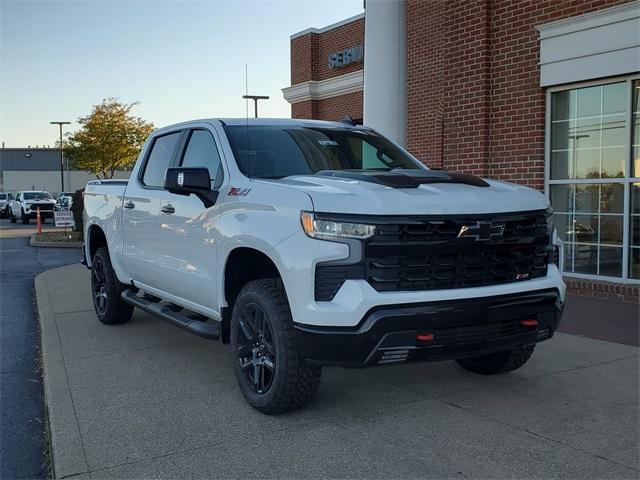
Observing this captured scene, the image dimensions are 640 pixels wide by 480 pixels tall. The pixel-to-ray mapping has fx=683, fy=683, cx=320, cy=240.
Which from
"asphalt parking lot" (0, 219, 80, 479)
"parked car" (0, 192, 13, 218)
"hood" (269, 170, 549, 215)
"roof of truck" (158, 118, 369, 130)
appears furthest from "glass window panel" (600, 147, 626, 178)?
"parked car" (0, 192, 13, 218)

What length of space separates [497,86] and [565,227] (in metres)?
2.19

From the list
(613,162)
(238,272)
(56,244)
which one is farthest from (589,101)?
(56,244)

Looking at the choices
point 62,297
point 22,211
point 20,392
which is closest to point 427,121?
point 62,297

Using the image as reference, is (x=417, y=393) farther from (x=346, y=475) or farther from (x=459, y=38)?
(x=459, y=38)

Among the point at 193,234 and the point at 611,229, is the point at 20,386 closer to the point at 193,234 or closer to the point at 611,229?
the point at 193,234

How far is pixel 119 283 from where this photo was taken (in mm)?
7262

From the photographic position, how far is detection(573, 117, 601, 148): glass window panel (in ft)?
27.7

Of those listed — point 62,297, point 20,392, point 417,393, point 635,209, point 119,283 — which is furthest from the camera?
point 62,297

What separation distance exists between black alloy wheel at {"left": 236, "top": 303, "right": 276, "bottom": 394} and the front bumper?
437 mm

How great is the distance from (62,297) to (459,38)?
682 cm

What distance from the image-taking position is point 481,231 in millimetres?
4055

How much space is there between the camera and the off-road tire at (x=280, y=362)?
4.12 meters

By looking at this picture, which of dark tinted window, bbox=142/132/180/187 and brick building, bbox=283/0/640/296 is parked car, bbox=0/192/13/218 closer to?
brick building, bbox=283/0/640/296

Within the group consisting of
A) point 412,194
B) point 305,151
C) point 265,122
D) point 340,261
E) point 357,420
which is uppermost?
point 265,122
